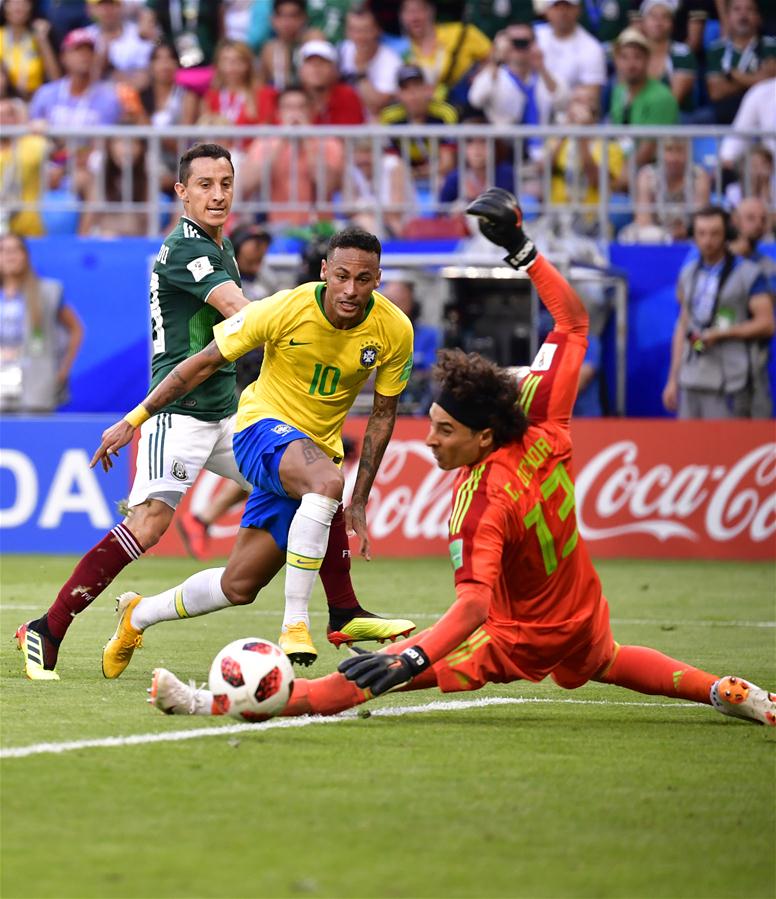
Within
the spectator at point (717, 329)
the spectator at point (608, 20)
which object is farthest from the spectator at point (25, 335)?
the spectator at point (608, 20)

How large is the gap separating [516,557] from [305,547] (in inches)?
53.5

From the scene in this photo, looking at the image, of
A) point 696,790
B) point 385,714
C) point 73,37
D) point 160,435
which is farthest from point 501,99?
point 696,790

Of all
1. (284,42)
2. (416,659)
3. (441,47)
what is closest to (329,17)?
(284,42)

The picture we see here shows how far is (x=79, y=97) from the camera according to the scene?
18.2 m

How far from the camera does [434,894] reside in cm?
418

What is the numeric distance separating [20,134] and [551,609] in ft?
38.6

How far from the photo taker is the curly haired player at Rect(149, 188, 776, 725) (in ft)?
20.5

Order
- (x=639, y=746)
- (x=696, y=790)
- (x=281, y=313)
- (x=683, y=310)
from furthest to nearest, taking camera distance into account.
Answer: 1. (x=683, y=310)
2. (x=281, y=313)
3. (x=639, y=746)
4. (x=696, y=790)

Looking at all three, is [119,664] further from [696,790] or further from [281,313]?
[696,790]

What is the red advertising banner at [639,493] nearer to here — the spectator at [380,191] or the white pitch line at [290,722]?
the spectator at [380,191]

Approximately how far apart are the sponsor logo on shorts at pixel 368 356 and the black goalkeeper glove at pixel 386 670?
2.12 m

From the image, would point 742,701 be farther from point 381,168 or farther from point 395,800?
point 381,168

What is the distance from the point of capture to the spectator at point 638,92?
16922 millimetres

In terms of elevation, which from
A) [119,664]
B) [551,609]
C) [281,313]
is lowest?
[119,664]
